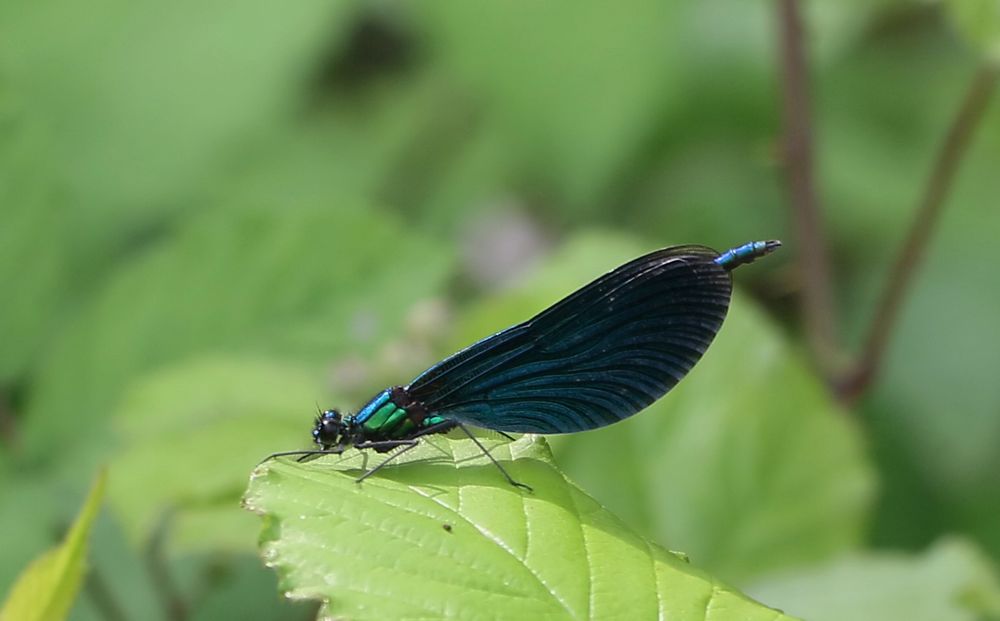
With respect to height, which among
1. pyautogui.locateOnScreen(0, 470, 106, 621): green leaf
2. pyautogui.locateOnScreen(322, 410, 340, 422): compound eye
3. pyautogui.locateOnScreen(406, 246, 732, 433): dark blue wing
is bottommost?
pyautogui.locateOnScreen(0, 470, 106, 621): green leaf

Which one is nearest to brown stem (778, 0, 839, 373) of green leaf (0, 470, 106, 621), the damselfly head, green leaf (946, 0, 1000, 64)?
green leaf (946, 0, 1000, 64)

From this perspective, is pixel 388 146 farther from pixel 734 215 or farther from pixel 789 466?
pixel 789 466

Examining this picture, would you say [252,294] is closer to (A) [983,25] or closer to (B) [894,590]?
(B) [894,590]

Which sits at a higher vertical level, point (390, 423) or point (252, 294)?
point (252, 294)

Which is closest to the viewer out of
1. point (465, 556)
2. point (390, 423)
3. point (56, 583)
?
point (465, 556)

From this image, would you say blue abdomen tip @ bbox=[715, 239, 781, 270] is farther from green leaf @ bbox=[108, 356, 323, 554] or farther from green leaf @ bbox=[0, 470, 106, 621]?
green leaf @ bbox=[108, 356, 323, 554]

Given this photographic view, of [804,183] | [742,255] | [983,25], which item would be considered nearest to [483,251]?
[804,183]
